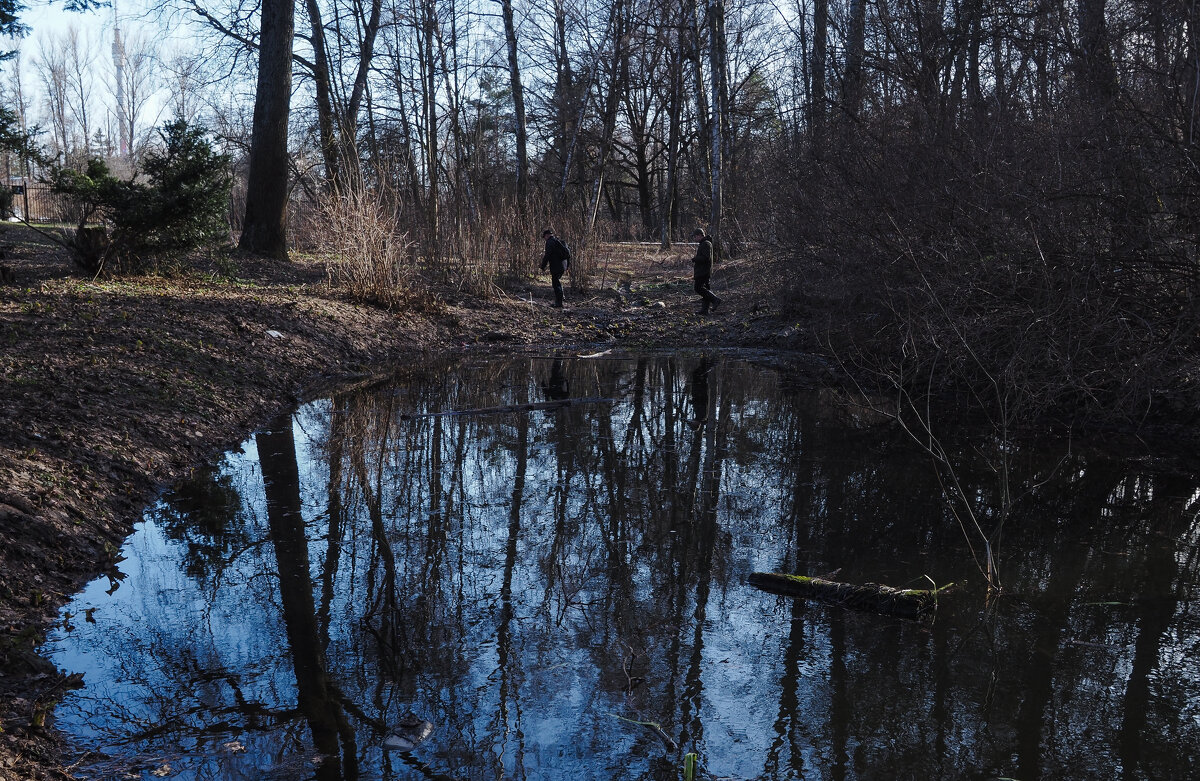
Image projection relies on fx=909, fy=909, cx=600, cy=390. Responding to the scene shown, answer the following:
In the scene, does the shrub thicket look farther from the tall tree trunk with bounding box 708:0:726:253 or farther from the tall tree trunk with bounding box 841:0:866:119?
the tall tree trunk with bounding box 708:0:726:253

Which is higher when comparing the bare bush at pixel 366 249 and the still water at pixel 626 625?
the bare bush at pixel 366 249

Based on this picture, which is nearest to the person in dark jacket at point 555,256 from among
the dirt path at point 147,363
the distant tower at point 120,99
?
the dirt path at point 147,363

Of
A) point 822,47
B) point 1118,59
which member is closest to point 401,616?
point 1118,59

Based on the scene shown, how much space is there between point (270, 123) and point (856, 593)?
1465 cm

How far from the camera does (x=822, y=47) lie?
48.6 feet

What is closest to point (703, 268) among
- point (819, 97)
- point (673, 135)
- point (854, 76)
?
point (819, 97)

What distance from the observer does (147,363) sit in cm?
855

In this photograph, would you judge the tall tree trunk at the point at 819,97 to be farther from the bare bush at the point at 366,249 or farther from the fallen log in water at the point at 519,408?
the bare bush at the point at 366,249

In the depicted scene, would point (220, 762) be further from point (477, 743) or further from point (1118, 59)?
point (1118, 59)

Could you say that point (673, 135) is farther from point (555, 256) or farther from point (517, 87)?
point (555, 256)

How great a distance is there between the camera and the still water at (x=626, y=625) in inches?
142

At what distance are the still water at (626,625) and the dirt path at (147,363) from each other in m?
0.24

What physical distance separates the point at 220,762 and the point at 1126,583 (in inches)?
195

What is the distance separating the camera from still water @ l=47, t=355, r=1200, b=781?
362 centimetres
